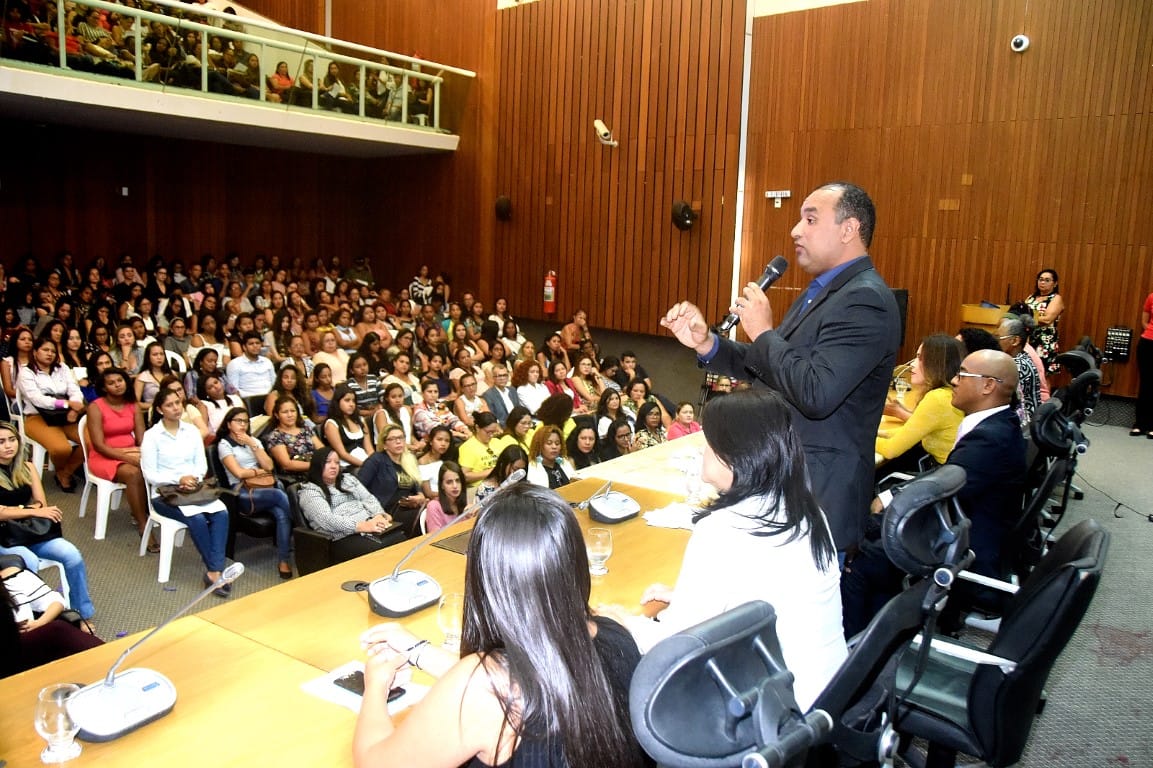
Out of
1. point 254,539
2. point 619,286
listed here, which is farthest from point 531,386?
point 619,286

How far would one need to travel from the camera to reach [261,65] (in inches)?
361

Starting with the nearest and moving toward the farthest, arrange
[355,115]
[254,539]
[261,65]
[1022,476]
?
[1022,476]
[254,539]
[261,65]
[355,115]

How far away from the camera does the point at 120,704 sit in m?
1.81

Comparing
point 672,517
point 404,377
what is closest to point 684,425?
point 404,377

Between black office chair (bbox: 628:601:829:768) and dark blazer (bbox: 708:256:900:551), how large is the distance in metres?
1.17

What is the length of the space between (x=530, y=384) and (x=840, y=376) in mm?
5359

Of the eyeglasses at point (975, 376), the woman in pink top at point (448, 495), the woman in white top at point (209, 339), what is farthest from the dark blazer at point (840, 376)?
the woman in white top at point (209, 339)

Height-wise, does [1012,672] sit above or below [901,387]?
below

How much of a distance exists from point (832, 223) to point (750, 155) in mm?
7771

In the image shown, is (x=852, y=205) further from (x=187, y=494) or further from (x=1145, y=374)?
(x=1145, y=374)

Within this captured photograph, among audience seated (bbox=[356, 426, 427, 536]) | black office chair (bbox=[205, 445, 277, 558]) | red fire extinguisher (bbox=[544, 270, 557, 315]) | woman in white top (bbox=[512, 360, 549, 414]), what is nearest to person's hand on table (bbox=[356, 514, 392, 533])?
audience seated (bbox=[356, 426, 427, 536])

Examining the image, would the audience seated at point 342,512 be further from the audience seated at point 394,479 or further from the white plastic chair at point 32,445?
the white plastic chair at point 32,445

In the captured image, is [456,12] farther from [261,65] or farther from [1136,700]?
[1136,700]

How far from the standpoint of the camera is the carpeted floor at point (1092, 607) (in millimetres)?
3059
